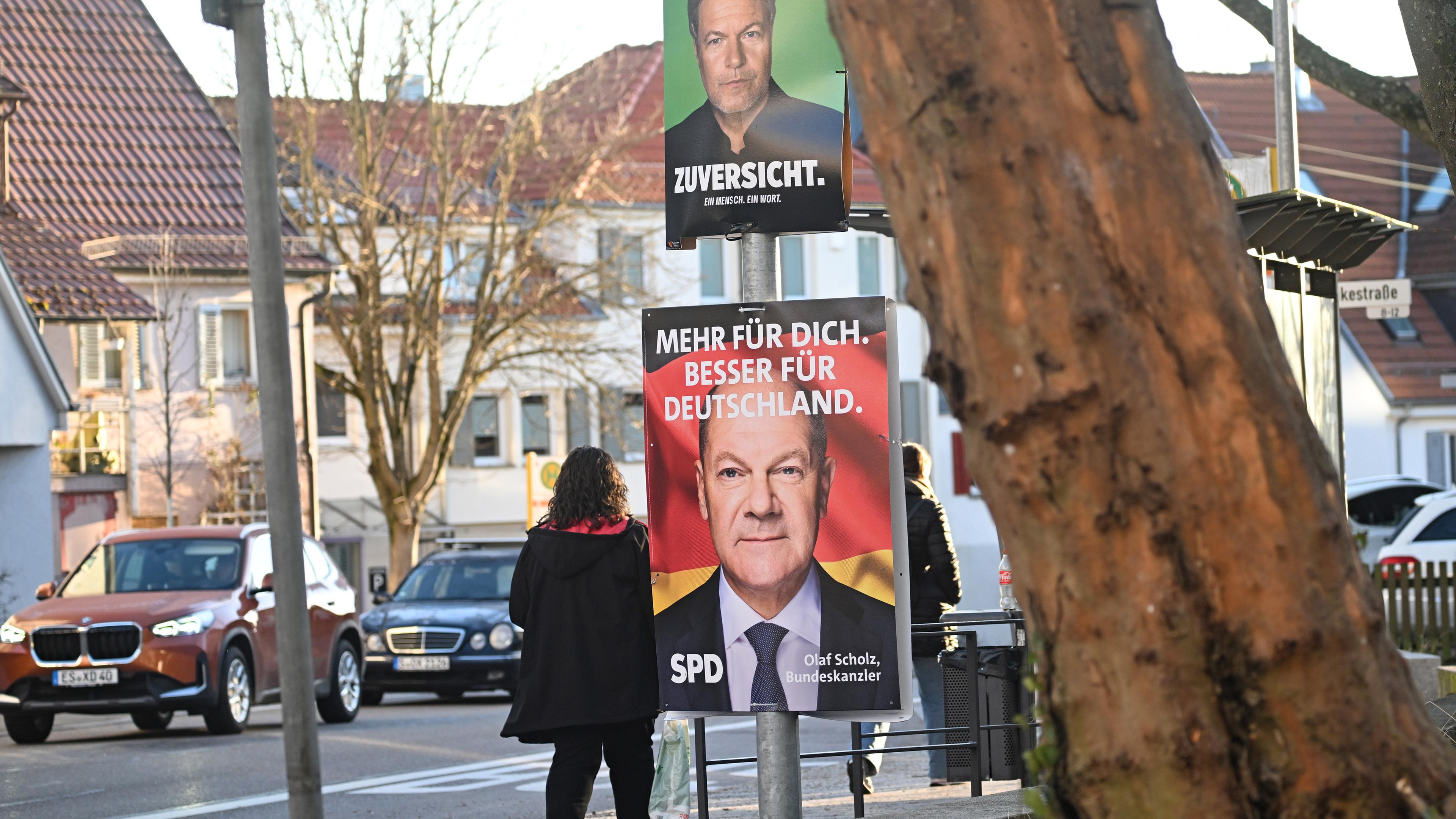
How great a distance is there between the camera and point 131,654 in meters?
15.7

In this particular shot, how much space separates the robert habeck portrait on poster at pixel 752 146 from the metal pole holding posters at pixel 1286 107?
944 centimetres

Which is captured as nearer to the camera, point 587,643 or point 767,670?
point 767,670

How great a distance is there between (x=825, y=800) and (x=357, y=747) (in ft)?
18.4

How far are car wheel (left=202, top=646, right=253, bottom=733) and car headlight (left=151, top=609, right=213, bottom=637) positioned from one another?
313 millimetres

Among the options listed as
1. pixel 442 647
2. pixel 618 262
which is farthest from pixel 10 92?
pixel 442 647

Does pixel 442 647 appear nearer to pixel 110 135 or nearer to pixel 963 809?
pixel 963 809

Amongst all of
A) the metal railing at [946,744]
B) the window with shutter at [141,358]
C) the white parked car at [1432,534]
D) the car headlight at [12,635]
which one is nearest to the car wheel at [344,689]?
the car headlight at [12,635]

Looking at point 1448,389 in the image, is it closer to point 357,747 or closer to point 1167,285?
point 357,747

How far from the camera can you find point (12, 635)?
52.1 feet

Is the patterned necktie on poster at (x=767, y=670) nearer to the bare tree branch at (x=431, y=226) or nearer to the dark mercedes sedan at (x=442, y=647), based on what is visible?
the dark mercedes sedan at (x=442, y=647)

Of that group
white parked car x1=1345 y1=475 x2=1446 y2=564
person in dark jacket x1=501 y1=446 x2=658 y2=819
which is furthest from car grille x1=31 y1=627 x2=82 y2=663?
white parked car x1=1345 y1=475 x2=1446 y2=564

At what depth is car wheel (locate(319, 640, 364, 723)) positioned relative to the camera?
18.0 metres

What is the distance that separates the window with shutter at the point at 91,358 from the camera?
39.3 metres

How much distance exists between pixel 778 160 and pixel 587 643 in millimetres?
1900
